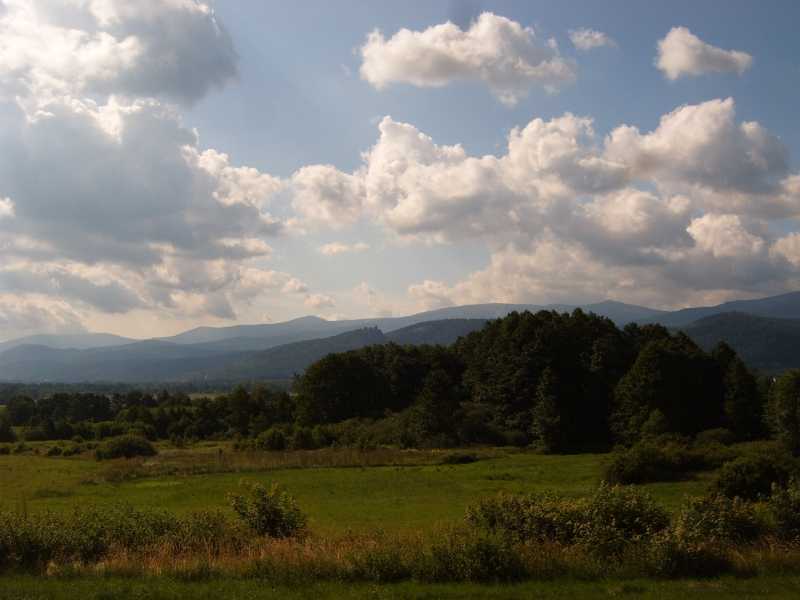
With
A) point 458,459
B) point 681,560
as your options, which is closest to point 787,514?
point 681,560

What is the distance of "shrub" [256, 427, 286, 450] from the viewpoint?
70.9m

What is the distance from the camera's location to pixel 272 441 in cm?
7119

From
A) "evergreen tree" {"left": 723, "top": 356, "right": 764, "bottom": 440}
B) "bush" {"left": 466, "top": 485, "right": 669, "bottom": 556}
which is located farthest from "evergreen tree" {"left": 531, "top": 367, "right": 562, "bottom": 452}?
"bush" {"left": 466, "top": 485, "right": 669, "bottom": 556}

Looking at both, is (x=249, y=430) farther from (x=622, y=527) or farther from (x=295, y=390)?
(x=622, y=527)

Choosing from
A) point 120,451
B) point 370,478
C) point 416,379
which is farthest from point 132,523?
point 416,379

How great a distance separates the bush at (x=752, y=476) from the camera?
28.0 metres

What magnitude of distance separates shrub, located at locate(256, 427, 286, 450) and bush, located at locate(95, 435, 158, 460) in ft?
36.7

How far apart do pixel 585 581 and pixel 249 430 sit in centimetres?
8183

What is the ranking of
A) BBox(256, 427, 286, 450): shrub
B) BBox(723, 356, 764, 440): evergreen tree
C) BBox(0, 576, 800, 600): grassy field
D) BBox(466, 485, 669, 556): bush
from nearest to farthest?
BBox(0, 576, 800, 600): grassy field < BBox(466, 485, 669, 556): bush < BBox(723, 356, 764, 440): evergreen tree < BBox(256, 427, 286, 450): shrub

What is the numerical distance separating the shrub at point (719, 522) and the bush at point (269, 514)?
10.6 meters

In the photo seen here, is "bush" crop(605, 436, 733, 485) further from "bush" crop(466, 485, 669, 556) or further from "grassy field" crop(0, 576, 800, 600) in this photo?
"grassy field" crop(0, 576, 800, 600)

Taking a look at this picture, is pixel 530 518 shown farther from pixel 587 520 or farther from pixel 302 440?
pixel 302 440

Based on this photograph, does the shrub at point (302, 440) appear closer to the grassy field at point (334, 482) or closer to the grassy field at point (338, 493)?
the grassy field at point (338, 493)

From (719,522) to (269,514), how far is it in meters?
12.4
